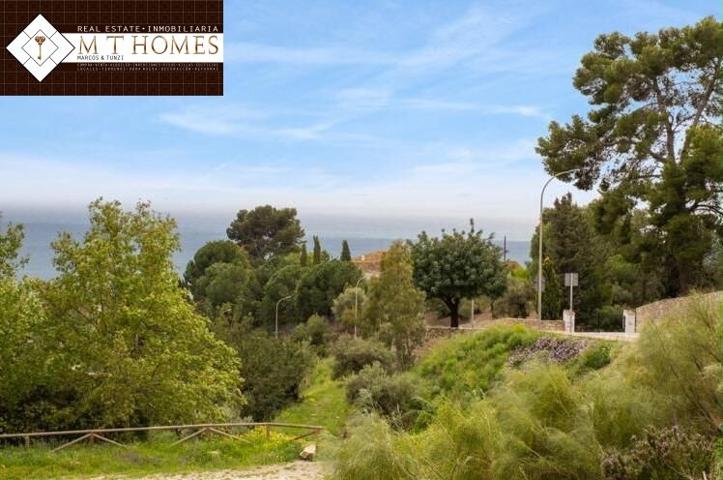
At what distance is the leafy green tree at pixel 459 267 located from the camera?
110ft

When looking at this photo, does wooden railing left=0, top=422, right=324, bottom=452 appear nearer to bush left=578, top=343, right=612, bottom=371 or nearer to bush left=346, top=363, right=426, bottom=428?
bush left=346, top=363, right=426, bottom=428

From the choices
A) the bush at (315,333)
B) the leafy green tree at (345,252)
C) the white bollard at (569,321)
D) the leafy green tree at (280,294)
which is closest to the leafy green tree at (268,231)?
the leafy green tree at (345,252)

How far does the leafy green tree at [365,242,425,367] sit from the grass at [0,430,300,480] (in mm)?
13249

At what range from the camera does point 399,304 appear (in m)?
29.3

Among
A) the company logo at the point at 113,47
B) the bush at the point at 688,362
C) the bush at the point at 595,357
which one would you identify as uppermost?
the company logo at the point at 113,47

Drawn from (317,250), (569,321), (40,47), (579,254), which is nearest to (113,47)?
(40,47)

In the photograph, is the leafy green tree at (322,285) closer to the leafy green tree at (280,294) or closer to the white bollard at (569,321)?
the leafy green tree at (280,294)

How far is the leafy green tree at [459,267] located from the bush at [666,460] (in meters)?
27.9

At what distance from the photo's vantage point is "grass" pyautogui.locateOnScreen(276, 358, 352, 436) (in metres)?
23.7

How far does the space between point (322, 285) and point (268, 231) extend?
35.9 meters

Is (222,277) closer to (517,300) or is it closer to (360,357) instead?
(517,300)

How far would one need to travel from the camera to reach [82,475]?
44.5ft

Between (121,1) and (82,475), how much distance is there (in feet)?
27.1

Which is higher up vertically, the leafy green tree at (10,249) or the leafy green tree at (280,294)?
the leafy green tree at (10,249)
